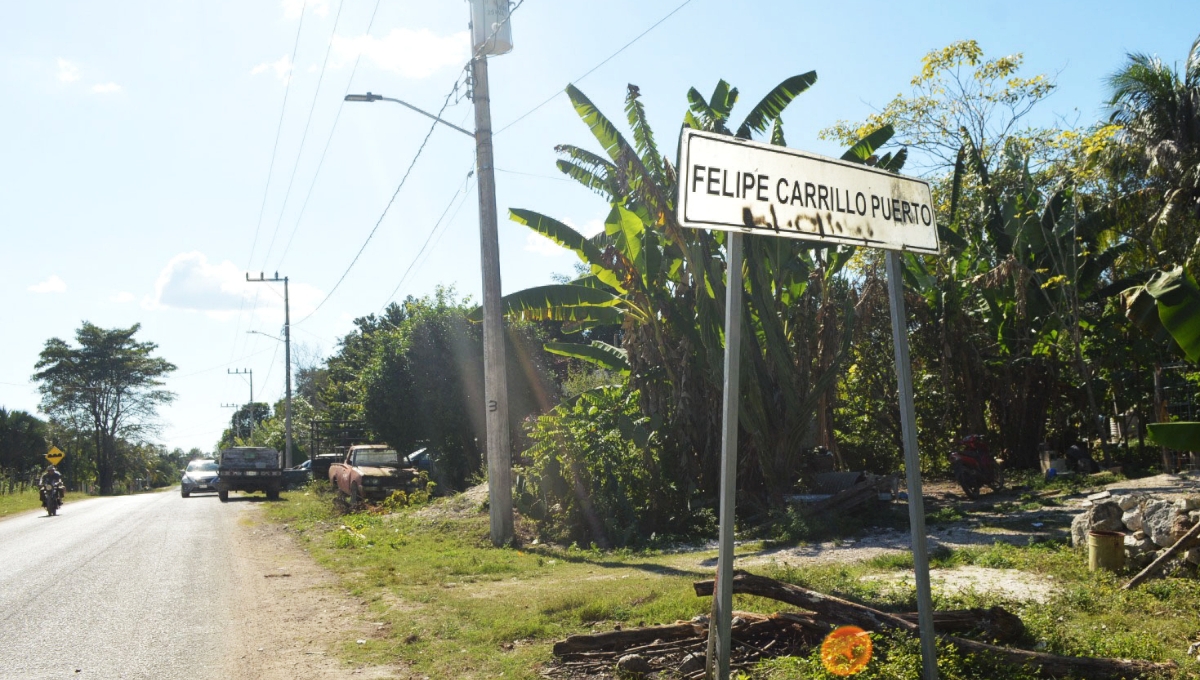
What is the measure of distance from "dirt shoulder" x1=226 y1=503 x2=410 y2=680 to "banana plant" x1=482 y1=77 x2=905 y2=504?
5.71 metres

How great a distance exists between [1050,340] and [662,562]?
33.6 ft

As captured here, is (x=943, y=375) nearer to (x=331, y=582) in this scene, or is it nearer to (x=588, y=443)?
(x=588, y=443)

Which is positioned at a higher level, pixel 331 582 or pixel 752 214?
pixel 752 214

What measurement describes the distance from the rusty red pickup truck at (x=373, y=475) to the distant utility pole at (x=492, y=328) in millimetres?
8401

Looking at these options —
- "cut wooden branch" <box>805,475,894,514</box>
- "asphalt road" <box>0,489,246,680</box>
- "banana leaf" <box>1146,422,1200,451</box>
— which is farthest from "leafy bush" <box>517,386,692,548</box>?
"banana leaf" <box>1146,422,1200,451</box>

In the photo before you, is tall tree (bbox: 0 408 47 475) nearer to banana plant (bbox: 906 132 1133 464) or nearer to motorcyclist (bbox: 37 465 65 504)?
motorcyclist (bbox: 37 465 65 504)

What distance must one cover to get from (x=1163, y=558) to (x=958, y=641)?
2857mm

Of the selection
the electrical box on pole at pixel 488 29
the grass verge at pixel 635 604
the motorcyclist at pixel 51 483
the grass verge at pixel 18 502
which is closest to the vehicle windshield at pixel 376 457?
the motorcyclist at pixel 51 483

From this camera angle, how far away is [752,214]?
3.95 metres

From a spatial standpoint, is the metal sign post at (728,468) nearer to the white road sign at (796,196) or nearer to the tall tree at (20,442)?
the white road sign at (796,196)

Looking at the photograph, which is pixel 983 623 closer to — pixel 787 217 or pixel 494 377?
pixel 787 217

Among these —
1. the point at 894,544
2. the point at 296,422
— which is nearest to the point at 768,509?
the point at 894,544

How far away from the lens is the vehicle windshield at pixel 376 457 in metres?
23.5

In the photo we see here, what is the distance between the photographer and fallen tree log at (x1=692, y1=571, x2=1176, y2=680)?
4.93 meters
